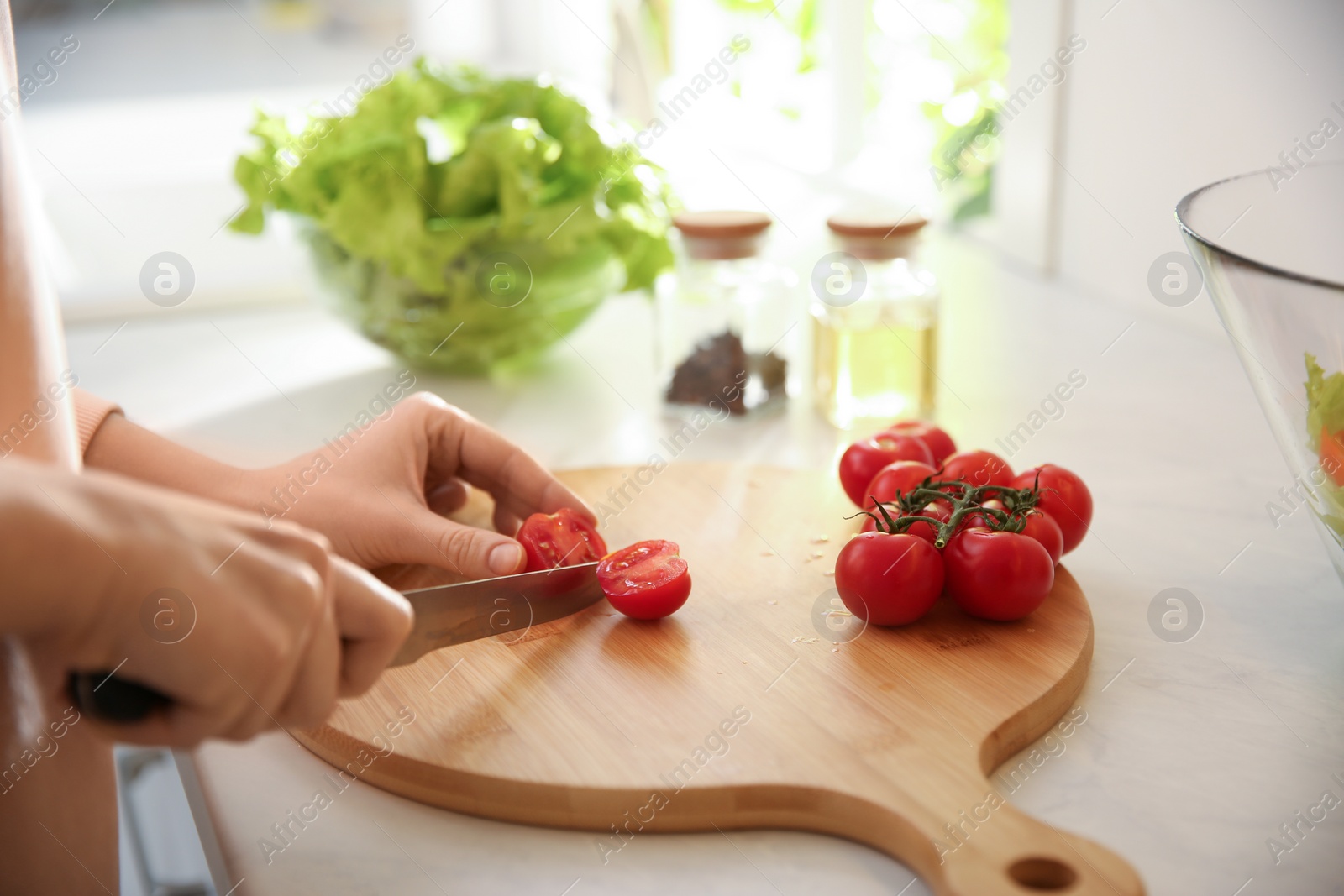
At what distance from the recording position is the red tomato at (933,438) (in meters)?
1.05

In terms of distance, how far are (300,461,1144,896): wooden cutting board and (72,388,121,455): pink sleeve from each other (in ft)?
1.17

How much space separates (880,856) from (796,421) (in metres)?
0.71

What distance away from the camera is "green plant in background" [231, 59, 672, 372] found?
1.26m

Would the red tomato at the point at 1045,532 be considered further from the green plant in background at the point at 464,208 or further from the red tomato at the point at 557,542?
the green plant in background at the point at 464,208

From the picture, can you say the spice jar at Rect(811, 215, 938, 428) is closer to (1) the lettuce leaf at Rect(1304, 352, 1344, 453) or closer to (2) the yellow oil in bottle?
(2) the yellow oil in bottle

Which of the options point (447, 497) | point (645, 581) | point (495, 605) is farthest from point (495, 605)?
point (447, 497)

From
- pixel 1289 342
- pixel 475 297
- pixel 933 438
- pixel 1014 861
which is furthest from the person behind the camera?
pixel 475 297

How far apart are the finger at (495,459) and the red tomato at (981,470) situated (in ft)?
0.98

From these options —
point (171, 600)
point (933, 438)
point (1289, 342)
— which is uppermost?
point (1289, 342)

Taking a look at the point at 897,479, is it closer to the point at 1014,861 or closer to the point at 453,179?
the point at 1014,861

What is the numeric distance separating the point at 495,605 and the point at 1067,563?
478 mm

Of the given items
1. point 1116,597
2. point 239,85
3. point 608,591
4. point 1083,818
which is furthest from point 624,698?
point 239,85

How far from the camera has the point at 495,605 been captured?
0.81 metres

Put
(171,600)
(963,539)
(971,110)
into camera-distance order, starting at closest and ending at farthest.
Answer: (171,600), (963,539), (971,110)
